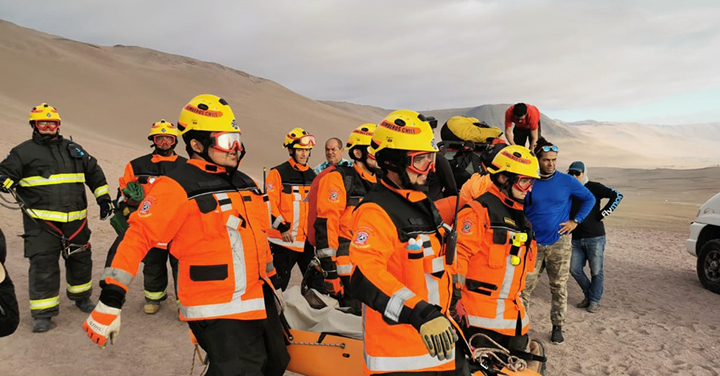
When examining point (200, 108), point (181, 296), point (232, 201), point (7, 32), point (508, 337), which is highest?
point (7, 32)

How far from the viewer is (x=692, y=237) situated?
27.0ft

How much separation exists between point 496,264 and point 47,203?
17.2ft

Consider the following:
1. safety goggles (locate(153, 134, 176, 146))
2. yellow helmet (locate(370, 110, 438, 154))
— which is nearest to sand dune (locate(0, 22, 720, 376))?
safety goggles (locate(153, 134, 176, 146))

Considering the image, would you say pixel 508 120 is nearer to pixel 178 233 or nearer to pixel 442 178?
pixel 442 178

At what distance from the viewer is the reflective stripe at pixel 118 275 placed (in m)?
2.80

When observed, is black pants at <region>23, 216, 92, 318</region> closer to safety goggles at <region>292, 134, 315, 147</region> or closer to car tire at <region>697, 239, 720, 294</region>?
safety goggles at <region>292, 134, 315, 147</region>

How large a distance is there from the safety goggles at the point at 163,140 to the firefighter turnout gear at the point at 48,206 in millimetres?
880

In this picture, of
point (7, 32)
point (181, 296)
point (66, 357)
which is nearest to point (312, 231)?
point (181, 296)

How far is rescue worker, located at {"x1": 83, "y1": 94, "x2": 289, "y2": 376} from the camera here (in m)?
3.06

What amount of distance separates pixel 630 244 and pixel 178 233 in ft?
38.0

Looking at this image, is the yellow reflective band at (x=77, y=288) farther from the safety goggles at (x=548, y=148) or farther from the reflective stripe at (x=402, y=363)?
the safety goggles at (x=548, y=148)

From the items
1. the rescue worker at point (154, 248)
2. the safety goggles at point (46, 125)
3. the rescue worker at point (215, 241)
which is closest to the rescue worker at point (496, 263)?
the rescue worker at point (215, 241)

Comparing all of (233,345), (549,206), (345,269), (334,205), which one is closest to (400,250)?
(345,269)

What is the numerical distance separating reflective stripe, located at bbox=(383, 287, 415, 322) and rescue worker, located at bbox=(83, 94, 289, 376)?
4.29 ft
